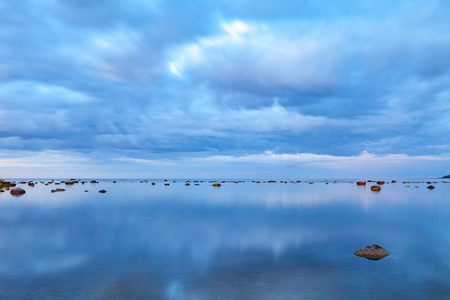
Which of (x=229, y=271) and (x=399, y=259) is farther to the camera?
(x=399, y=259)

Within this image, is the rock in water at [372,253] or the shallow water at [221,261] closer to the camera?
the shallow water at [221,261]


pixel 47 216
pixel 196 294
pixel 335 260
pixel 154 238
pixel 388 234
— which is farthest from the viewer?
pixel 47 216

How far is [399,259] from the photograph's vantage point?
56.1 feet

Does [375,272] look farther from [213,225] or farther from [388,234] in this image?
[213,225]

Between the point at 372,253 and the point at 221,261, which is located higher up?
the point at 372,253

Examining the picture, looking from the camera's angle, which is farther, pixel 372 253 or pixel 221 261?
pixel 372 253

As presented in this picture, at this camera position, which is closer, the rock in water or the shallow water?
the shallow water

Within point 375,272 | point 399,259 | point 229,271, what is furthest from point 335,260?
point 229,271

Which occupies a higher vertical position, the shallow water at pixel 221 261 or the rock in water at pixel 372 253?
the rock in water at pixel 372 253

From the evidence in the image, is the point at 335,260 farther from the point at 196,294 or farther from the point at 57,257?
the point at 57,257

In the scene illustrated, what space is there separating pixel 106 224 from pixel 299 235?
2022cm

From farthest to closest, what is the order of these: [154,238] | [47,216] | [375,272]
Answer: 1. [47,216]
2. [154,238]
3. [375,272]

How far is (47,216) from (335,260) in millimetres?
35419

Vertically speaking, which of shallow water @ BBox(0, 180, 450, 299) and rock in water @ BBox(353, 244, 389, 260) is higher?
rock in water @ BBox(353, 244, 389, 260)
